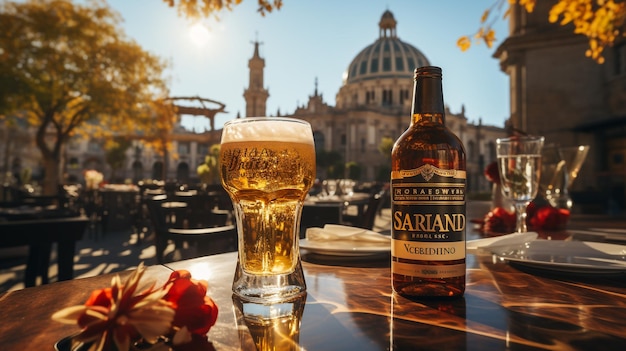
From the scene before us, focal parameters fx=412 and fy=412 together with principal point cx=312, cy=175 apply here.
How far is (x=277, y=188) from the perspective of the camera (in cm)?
80

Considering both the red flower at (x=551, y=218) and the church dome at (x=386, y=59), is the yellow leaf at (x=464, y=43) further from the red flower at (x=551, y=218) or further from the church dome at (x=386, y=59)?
the church dome at (x=386, y=59)

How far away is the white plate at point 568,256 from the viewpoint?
0.77 metres

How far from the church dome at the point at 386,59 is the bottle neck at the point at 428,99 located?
60.2 meters

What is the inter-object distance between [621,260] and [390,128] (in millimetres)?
51859

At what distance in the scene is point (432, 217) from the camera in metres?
0.71

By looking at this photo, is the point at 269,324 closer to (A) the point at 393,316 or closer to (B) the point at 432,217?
(A) the point at 393,316

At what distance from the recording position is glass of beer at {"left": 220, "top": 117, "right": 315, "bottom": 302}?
2.53ft

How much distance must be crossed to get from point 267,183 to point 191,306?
36 cm

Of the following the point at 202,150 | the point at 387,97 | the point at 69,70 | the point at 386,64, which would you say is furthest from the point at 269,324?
the point at 386,64

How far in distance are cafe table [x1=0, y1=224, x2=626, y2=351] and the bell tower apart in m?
50.0

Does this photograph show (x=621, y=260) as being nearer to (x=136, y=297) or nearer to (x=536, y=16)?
(x=136, y=297)

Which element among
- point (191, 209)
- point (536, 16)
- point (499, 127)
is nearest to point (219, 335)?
point (191, 209)

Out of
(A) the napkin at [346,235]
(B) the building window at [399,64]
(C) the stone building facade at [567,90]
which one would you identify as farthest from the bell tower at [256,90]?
(A) the napkin at [346,235]

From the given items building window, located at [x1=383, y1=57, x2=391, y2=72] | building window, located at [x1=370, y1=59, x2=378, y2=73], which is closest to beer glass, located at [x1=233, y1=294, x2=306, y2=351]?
building window, located at [x1=383, y1=57, x2=391, y2=72]
